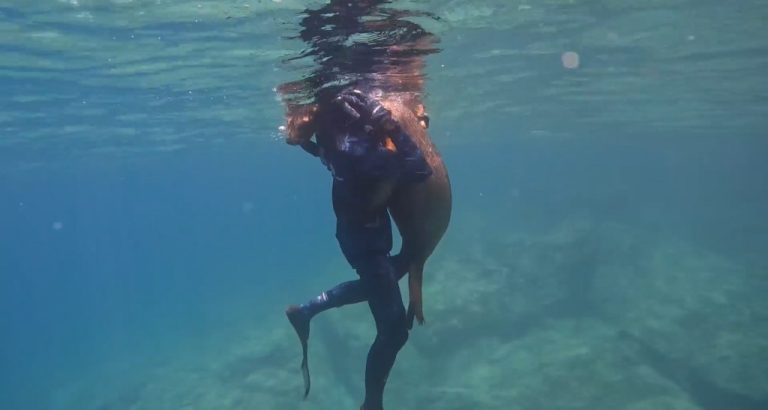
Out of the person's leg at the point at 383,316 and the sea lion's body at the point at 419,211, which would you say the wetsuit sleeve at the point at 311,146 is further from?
the person's leg at the point at 383,316

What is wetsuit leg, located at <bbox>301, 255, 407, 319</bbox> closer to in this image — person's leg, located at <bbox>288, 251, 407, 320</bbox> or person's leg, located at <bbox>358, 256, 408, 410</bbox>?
person's leg, located at <bbox>288, 251, 407, 320</bbox>

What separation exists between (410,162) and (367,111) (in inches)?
32.9

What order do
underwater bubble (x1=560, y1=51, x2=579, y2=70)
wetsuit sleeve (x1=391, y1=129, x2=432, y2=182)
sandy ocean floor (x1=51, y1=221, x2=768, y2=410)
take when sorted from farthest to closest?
underwater bubble (x1=560, y1=51, x2=579, y2=70), sandy ocean floor (x1=51, y1=221, x2=768, y2=410), wetsuit sleeve (x1=391, y1=129, x2=432, y2=182)

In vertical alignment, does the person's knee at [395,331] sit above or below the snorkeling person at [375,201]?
below

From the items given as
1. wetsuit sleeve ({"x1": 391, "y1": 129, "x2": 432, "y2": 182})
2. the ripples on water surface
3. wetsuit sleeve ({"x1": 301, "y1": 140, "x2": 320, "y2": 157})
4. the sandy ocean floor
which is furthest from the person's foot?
the sandy ocean floor

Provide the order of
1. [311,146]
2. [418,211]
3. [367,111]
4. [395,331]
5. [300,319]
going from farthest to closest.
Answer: [311,146]
[300,319]
[367,111]
[418,211]
[395,331]

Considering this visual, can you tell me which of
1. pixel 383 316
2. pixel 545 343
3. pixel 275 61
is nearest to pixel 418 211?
pixel 383 316

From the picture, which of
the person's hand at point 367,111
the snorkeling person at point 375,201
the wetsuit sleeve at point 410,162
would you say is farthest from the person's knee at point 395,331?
the person's hand at point 367,111

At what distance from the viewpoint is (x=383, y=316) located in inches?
212

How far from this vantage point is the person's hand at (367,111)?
17.8ft

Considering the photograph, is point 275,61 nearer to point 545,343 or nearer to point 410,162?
point 410,162

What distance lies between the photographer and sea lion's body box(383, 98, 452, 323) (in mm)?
5469

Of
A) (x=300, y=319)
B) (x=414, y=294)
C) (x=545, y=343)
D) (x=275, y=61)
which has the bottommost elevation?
(x=545, y=343)

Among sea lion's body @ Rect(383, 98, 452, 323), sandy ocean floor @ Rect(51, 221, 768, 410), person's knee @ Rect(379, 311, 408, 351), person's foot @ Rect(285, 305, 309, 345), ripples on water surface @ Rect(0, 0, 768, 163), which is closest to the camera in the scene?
person's knee @ Rect(379, 311, 408, 351)
